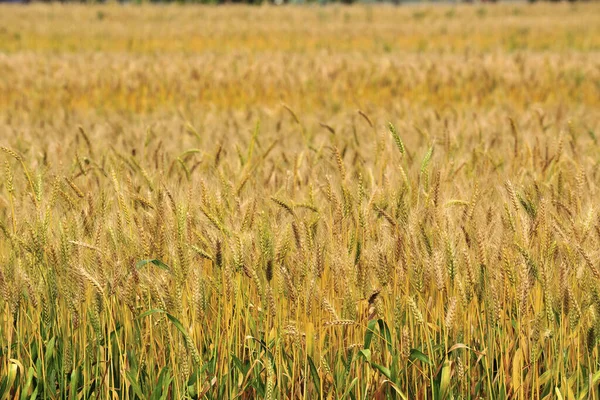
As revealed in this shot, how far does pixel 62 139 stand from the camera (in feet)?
13.7

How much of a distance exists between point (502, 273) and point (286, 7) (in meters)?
19.0

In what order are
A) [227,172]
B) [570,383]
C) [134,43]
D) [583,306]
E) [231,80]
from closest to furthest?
[570,383] < [583,306] < [227,172] < [231,80] < [134,43]

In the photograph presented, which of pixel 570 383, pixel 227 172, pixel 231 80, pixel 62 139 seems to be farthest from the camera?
pixel 231 80

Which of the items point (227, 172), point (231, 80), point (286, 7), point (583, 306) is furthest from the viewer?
point (286, 7)

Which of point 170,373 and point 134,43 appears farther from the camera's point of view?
point 134,43

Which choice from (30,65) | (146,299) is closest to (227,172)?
(146,299)

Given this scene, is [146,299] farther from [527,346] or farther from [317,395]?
[527,346]

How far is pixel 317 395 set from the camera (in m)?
2.01

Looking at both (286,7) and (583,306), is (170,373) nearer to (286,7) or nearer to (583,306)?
(583,306)

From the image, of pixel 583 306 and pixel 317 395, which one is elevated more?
pixel 583 306

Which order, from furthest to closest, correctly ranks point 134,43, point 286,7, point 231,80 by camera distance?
point 286,7 < point 134,43 < point 231,80

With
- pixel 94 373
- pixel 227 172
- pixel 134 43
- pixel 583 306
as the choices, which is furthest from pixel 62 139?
pixel 134 43

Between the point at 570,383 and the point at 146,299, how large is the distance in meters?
1.05

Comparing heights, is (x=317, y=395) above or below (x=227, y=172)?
below
